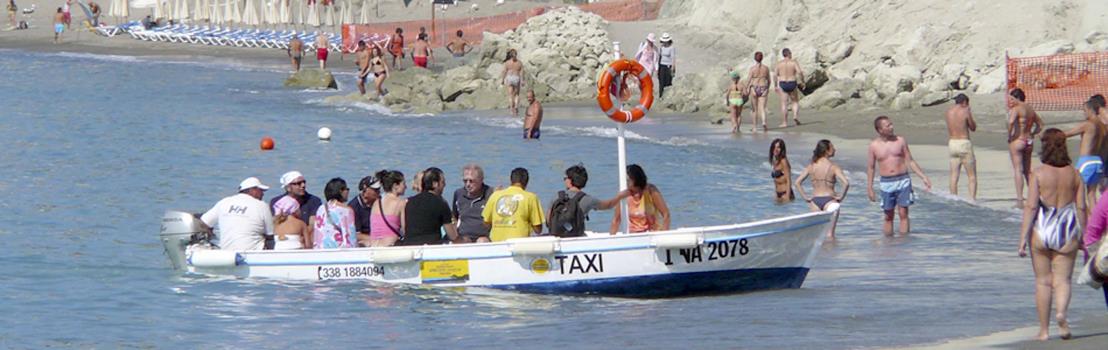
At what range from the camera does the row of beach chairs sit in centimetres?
6003

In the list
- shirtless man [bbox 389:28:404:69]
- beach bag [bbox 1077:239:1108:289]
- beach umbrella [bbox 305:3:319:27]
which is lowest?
beach bag [bbox 1077:239:1108:289]

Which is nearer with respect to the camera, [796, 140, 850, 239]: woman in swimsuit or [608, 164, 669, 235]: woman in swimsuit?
[608, 164, 669, 235]: woman in swimsuit

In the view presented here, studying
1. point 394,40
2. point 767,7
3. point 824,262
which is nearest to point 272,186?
point 824,262

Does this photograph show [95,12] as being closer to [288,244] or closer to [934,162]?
[934,162]

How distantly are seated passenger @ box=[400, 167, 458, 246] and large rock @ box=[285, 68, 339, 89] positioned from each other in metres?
30.5

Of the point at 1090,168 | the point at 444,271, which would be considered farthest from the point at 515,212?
the point at 1090,168

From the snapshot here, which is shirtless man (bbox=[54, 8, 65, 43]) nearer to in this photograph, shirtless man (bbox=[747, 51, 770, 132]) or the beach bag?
shirtless man (bbox=[747, 51, 770, 132])

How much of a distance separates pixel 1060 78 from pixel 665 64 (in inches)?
365

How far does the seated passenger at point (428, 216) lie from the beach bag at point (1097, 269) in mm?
6009

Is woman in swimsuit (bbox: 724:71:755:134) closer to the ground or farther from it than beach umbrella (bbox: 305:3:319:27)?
closer to the ground

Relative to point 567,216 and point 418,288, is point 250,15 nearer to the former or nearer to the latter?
point 418,288

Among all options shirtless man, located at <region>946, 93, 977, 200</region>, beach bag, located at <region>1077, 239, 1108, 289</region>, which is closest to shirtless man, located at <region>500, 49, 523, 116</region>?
shirtless man, located at <region>946, 93, 977, 200</region>

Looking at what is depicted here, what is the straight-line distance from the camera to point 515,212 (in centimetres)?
1417

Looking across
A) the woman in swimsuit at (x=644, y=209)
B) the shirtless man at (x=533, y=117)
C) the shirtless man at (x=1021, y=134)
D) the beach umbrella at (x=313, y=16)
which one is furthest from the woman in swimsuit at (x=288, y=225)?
the beach umbrella at (x=313, y=16)
